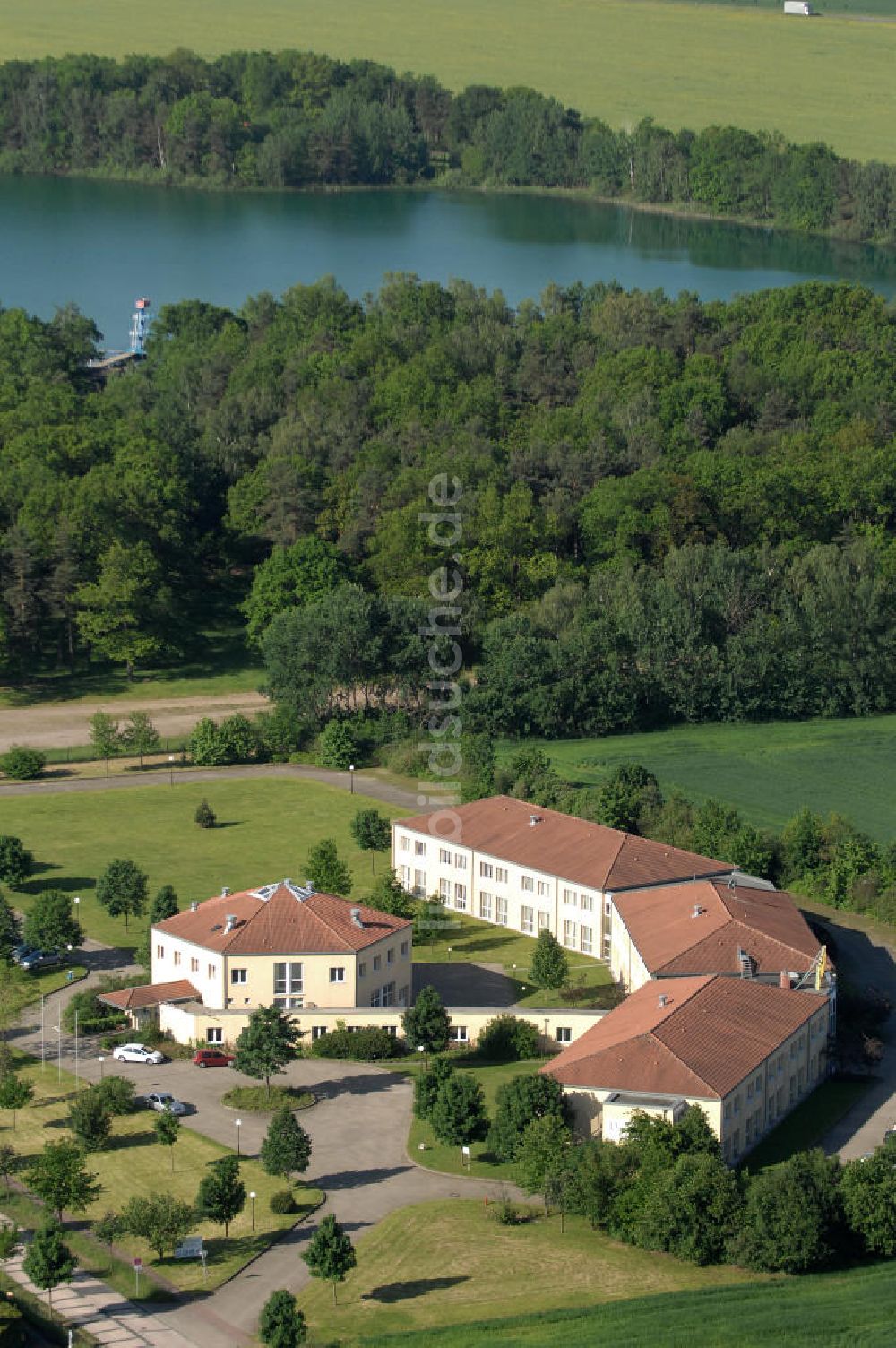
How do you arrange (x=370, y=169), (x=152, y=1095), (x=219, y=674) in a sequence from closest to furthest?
(x=152, y=1095) → (x=219, y=674) → (x=370, y=169)

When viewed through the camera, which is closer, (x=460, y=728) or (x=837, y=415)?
(x=460, y=728)

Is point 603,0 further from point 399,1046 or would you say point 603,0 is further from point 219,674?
point 399,1046

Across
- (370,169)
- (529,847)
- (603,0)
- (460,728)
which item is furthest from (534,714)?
(603,0)

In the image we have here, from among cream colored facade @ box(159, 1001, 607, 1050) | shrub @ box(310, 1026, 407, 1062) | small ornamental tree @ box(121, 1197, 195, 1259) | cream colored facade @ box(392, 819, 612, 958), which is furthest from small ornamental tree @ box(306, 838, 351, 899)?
small ornamental tree @ box(121, 1197, 195, 1259)

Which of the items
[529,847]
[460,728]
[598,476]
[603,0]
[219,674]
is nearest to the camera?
[529,847]

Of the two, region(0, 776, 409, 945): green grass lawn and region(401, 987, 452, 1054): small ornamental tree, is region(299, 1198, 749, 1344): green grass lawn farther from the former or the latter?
region(0, 776, 409, 945): green grass lawn

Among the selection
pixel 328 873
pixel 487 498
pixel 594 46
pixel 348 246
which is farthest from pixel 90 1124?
pixel 594 46

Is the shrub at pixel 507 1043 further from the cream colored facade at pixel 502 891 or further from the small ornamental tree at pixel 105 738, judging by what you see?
the small ornamental tree at pixel 105 738

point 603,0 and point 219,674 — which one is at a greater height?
point 603,0
